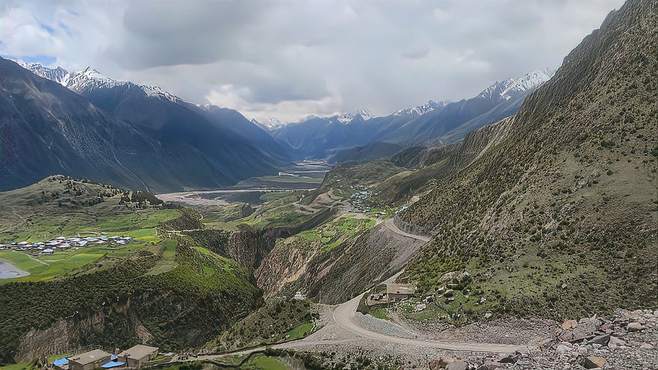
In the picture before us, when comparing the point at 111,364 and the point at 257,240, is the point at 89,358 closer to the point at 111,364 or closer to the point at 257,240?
the point at 111,364

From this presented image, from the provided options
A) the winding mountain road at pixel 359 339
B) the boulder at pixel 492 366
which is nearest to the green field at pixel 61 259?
the winding mountain road at pixel 359 339

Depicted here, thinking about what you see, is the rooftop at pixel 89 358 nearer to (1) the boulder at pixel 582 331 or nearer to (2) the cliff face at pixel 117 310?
(2) the cliff face at pixel 117 310

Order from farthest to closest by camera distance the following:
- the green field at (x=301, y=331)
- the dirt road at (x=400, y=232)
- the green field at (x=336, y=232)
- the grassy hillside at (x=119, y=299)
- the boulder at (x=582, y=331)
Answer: the green field at (x=336, y=232)
the dirt road at (x=400, y=232)
the grassy hillside at (x=119, y=299)
the green field at (x=301, y=331)
the boulder at (x=582, y=331)

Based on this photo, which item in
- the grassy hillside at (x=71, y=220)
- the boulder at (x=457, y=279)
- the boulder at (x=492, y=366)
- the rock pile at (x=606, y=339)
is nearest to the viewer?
the rock pile at (x=606, y=339)

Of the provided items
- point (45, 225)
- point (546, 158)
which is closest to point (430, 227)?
point (546, 158)

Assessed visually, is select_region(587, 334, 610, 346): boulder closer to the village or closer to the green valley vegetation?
the green valley vegetation

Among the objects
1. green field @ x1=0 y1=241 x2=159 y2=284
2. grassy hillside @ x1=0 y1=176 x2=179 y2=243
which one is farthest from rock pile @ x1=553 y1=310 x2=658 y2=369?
grassy hillside @ x1=0 y1=176 x2=179 y2=243
